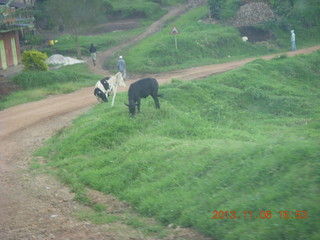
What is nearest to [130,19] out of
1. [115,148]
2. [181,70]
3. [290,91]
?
[181,70]

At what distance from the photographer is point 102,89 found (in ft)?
64.5

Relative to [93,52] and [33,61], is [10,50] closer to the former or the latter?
[93,52]

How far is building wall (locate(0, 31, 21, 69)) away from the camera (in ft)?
111

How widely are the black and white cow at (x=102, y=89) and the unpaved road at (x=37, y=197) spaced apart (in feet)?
2.64

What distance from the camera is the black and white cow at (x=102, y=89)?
19.5 meters

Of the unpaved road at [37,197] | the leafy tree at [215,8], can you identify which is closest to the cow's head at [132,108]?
the unpaved road at [37,197]

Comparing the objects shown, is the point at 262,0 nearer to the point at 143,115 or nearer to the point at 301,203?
the point at 143,115

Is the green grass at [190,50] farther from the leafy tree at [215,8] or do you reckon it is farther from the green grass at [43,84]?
the green grass at [43,84]

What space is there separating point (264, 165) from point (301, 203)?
1.44 metres

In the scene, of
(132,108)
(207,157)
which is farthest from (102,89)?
(207,157)
